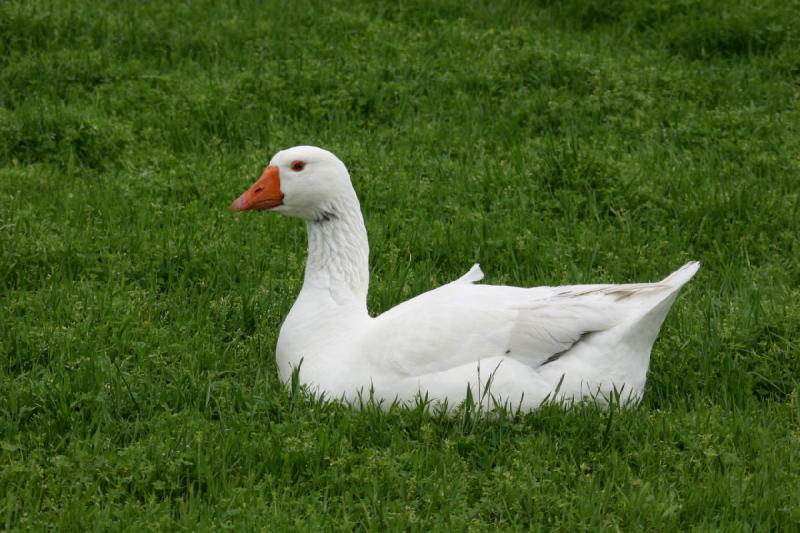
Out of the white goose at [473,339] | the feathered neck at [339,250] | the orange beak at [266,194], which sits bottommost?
the white goose at [473,339]

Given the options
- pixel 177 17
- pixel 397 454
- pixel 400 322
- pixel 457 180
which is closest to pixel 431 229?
pixel 457 180

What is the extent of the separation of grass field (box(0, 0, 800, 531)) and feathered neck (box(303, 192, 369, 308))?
0.58 metres

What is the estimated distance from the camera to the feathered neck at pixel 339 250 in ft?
20.1

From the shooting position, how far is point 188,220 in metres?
7.79

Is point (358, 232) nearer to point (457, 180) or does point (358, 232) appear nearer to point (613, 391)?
point (613, 391)

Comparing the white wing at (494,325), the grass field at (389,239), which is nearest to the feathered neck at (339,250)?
the white wing at (494,325)

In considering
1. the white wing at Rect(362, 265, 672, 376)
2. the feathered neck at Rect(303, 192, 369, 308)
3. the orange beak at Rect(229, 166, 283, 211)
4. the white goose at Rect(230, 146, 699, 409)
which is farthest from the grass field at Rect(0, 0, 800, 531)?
the orange beak at Rect(229, 166, 283, 211)

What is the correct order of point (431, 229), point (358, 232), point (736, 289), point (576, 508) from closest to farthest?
point (576, 508)
point (358, 232)
point (736, 289)
point (431, 229)

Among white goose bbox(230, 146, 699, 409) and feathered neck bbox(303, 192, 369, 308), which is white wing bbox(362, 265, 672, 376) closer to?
white goose bbox(230, 146, 699, 409)

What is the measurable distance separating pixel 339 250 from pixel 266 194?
48 cm

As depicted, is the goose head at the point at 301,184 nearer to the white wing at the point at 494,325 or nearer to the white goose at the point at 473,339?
the white goose at the point at 473,339

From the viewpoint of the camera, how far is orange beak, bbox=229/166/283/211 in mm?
6098

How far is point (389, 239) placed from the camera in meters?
7.66

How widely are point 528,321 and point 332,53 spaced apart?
525 centimetres
